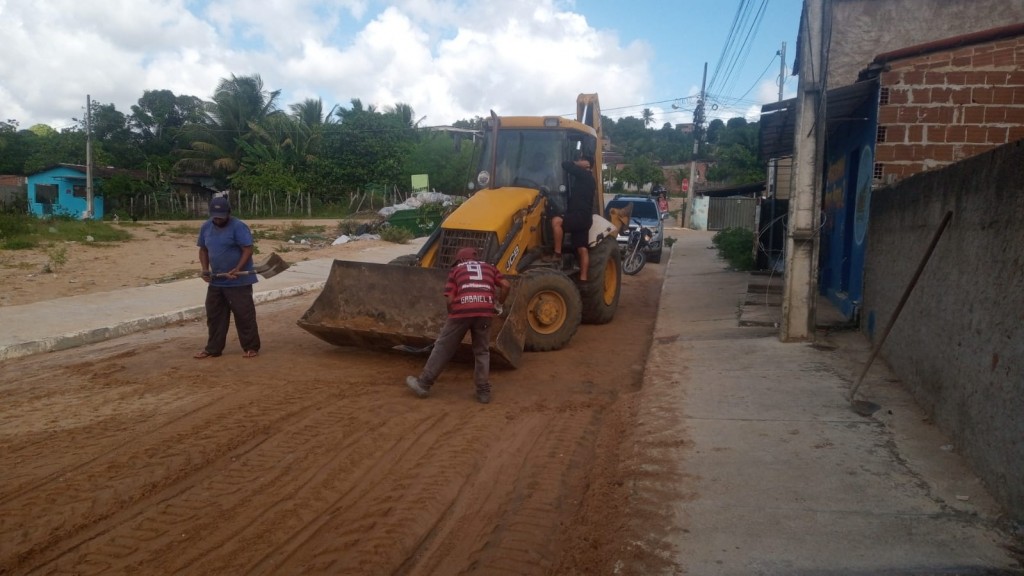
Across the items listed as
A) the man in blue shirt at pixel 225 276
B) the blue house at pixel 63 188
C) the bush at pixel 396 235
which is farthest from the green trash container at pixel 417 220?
the blue house at pixel 63 188

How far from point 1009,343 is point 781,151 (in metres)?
12.5

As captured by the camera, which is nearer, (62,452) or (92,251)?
(62,452)

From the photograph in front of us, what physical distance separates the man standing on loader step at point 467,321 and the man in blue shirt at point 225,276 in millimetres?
2472

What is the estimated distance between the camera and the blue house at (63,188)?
40938 mm

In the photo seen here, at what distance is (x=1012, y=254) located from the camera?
4.29 m

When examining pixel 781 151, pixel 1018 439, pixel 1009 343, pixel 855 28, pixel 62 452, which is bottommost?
pixel 62 452

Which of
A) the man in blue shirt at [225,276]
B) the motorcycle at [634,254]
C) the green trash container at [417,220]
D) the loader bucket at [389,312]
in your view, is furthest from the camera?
the green trash container at [417,220]

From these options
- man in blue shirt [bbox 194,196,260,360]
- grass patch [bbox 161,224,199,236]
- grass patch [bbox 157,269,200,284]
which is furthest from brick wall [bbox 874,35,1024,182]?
grass patch [bbox 161,224,199,236]

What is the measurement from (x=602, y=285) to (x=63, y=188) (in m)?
40.7

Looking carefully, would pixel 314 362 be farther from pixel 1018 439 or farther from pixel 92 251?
pixel 92 251

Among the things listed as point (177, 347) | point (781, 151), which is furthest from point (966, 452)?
point (781, 151)

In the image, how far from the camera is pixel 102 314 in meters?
10.6

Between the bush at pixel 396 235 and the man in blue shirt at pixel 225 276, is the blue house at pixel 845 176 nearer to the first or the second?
the man in blue shirt at pixel 225 276

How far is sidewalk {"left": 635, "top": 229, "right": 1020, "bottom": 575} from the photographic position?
12.2 ft
